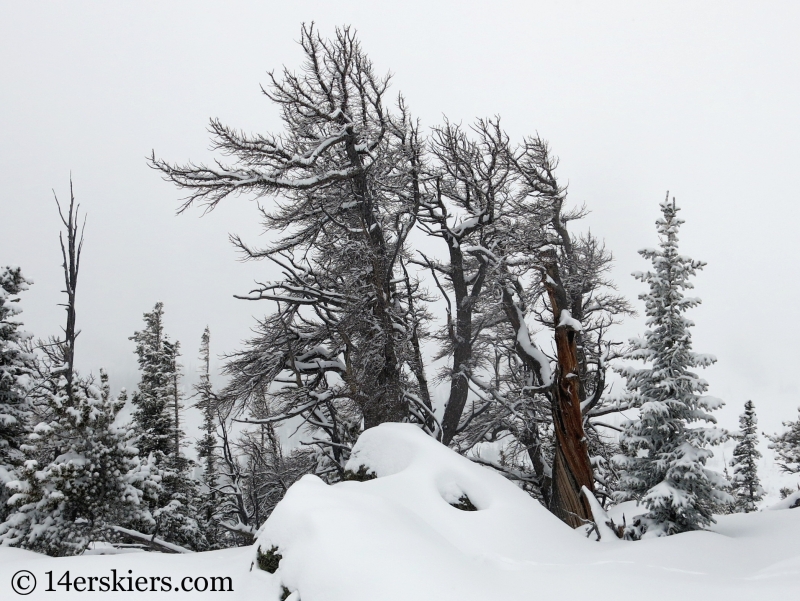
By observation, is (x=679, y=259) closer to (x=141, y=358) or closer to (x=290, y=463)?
(x=290, y=463)

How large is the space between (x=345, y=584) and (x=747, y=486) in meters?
24.6

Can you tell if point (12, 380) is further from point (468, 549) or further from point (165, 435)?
point (468, 549)

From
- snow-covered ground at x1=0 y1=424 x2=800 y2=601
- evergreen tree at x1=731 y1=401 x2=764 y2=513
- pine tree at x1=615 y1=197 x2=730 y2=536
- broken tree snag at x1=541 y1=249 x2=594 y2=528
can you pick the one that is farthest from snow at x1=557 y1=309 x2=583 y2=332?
evergreen tree at x1=731 y1=401 x2=764 y2=513

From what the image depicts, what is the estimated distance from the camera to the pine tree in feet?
23.6

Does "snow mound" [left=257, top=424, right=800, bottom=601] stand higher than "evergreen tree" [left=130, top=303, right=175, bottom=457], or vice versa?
"evergreen tree" [left=130, top=303, right=175, bottom=457]

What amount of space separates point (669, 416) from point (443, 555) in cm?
520

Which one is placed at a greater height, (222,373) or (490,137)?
(490,137)

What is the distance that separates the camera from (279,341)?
40.2ft

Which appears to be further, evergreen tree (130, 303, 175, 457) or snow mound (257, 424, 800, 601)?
evergreen tree (130, 303, 175, 457)

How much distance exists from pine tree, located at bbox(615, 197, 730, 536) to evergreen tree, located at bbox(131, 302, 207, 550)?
43.1ft

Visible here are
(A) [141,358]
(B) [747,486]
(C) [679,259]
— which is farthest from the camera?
(B) [747,486]

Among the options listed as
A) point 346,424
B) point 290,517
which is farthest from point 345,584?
point 346,424

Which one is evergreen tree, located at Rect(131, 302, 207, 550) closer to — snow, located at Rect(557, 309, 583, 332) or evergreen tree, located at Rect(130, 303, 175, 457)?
evergreen tree, located at Rect(130, 303, 175, 457)

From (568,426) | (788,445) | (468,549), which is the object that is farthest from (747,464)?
(468,549)
